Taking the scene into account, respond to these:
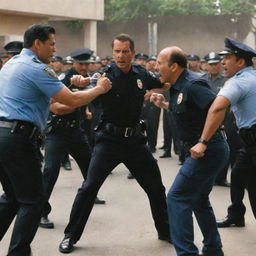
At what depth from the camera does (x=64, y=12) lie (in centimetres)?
1978

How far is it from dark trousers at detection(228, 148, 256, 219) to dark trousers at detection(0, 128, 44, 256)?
203cm

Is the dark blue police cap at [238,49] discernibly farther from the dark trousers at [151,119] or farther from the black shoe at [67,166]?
the dark trousers at [151,119]

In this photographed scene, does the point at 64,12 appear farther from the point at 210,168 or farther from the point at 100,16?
the point at 210,168

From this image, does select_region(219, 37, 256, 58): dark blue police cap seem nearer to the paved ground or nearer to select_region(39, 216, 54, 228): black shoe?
the paved ground

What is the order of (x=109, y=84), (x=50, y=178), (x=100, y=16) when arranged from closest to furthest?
(x=109, y=84) < (x=50, y=178) < (x=100, y=16)

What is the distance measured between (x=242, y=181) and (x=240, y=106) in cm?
130

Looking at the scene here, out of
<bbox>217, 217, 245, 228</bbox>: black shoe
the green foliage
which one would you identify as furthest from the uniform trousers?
the green foliage

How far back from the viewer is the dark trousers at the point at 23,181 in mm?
4250

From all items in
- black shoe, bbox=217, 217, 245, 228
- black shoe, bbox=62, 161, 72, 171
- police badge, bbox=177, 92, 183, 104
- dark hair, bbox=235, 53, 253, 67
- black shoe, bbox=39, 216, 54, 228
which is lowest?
black shoe, bbox=62, 161, 72, 171

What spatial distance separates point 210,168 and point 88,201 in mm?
1248

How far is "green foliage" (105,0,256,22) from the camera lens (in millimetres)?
28525

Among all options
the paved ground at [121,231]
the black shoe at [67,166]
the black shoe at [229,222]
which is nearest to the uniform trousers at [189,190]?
the paved ground at [121,231]

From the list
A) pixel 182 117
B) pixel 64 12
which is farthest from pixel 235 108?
pixel 64 12

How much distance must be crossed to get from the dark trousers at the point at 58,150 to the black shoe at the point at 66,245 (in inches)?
35.0
